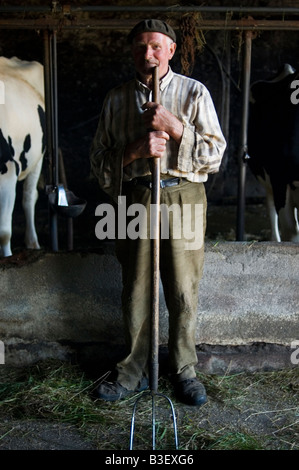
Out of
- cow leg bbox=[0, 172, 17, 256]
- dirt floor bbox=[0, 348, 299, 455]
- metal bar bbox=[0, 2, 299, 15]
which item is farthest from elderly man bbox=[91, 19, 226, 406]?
cow leg bbox=[0, 172, 17, 256]

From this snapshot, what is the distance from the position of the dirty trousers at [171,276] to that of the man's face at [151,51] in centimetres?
60

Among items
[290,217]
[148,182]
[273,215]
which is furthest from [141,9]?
[273,215]

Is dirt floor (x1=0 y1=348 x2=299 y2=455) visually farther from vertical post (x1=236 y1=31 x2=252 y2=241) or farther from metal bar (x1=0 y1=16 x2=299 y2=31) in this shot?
metal bar (x1=0 y1=16 x2=299 y2=31)

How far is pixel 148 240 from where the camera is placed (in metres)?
3.01

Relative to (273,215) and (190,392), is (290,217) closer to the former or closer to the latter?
(273,215)

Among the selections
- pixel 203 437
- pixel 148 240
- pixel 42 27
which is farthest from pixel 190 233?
pixel 42 27

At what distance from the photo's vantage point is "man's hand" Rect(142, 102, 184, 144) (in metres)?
2.68

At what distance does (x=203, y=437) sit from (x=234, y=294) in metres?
1.00

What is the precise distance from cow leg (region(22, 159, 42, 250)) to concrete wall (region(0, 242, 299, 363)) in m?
2.27

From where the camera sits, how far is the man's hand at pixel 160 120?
268 cm

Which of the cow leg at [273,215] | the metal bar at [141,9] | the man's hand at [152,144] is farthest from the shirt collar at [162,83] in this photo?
the cow leg at [273,215]

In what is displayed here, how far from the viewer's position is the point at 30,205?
5953 millimetres

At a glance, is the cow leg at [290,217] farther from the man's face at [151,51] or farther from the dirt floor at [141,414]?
the man's face at [151,51]

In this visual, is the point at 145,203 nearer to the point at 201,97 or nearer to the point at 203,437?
the point at 201,97
